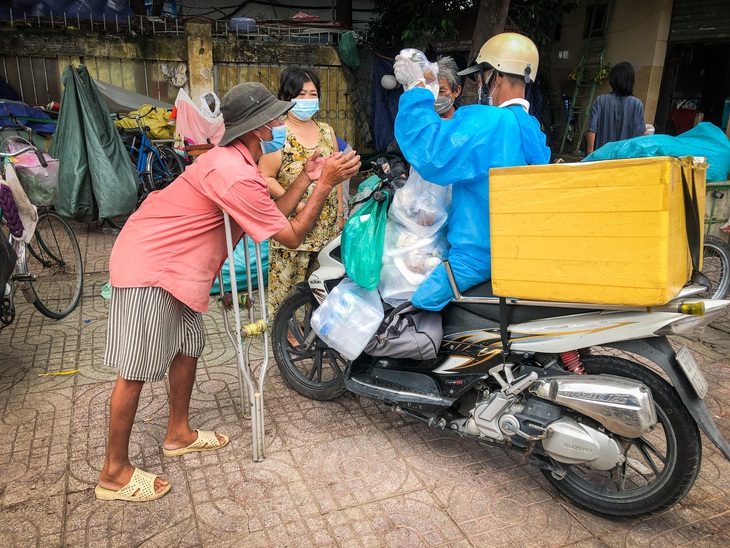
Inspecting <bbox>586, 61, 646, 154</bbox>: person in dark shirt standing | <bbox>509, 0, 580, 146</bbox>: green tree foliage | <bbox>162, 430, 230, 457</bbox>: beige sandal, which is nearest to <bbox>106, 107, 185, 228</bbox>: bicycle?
<bbox>162, 430, 230, 457</bbox>: beige sandal

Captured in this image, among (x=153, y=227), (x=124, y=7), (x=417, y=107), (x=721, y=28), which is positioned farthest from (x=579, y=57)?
(x=153, y=227)

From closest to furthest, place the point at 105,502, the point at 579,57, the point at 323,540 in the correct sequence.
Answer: the point at 323,540 → the point at 105,502 → the point at 579,57

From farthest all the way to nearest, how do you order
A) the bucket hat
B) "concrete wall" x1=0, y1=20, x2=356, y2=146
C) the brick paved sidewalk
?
"concrete wall" x1=0, y1=20, x2=356, y2=146 → the bucket hat → the brick paved sidewalk

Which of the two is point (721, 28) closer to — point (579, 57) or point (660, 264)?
point (579, 57)

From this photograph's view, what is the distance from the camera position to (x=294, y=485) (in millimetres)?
2791

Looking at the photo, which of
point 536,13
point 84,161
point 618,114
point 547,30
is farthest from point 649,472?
point 547,30

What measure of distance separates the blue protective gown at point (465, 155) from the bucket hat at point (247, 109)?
576mm

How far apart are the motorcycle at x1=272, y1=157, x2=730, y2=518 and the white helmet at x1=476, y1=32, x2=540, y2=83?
73cm

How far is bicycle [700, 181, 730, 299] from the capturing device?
5223 millimetres

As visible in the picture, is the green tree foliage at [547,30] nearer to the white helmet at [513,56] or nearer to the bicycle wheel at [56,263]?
the white helmet at [513,56]

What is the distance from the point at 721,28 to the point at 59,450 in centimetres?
940

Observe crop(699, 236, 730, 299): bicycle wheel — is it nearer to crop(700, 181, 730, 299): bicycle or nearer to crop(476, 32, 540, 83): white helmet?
crop(700, 181, 730, 299): bicycle

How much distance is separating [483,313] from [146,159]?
240 inches

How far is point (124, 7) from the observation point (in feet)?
36.9
